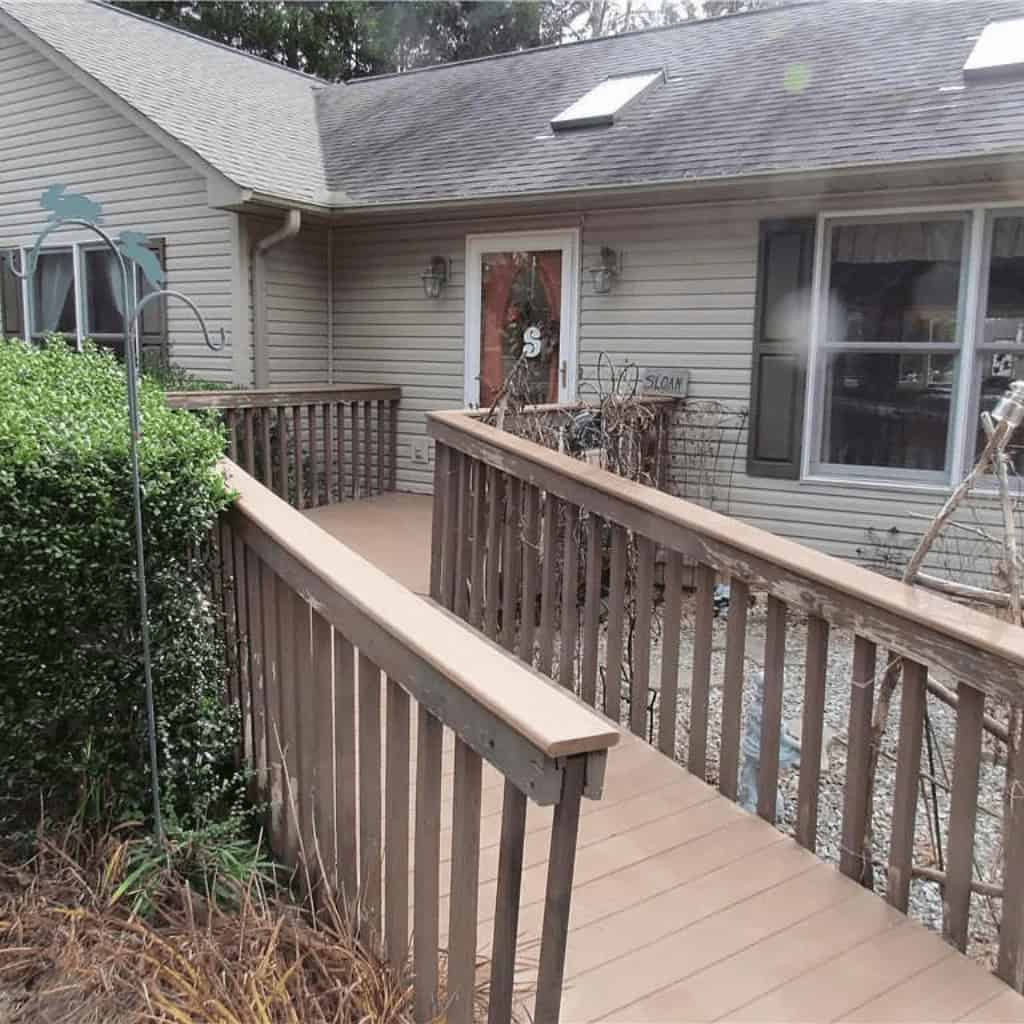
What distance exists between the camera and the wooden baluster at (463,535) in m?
4.07

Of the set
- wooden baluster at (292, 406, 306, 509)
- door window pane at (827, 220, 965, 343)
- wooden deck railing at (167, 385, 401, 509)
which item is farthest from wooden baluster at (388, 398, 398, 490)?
door window pane at (827, 220, 965, 343)

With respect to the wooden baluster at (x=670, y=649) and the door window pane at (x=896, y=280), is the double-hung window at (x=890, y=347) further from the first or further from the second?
the wooden baluster at (x=670, y=649)

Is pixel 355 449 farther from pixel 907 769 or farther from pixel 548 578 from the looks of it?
pixel 907 769

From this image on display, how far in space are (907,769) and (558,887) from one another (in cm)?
113

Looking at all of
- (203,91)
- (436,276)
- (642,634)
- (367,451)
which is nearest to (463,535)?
(642,634)

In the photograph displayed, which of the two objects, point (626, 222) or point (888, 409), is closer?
point (888, 409)

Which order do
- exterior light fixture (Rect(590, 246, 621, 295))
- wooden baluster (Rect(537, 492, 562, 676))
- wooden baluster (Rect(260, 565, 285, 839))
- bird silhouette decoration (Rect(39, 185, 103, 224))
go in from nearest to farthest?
bird silhouette decoration (Rect(39, 185, 103, 224)) → wooden baluster (Rect(260, 565, 285, 839)) → wooden baluster (Rect(537, 492, 562, 676)) → exterior light fixture (Rect(590, 246, 621, 295))

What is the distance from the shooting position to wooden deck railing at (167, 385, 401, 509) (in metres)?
6.53

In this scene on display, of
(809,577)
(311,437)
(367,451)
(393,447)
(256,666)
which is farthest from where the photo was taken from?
(393,447)

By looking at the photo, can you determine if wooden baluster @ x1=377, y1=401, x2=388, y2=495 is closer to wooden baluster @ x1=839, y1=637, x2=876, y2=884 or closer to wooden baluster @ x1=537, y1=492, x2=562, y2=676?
wooden baluster @ x1=537, y1=492, x2=562, y2=676

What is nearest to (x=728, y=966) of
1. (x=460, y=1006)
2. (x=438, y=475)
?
(x=460, y=1006)

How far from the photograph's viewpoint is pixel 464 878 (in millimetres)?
1692

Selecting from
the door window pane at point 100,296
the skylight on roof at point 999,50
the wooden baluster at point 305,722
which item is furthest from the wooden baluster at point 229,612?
the door window pane at point 100,296

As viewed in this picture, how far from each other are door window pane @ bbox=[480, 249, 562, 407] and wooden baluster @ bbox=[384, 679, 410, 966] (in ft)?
18.2
